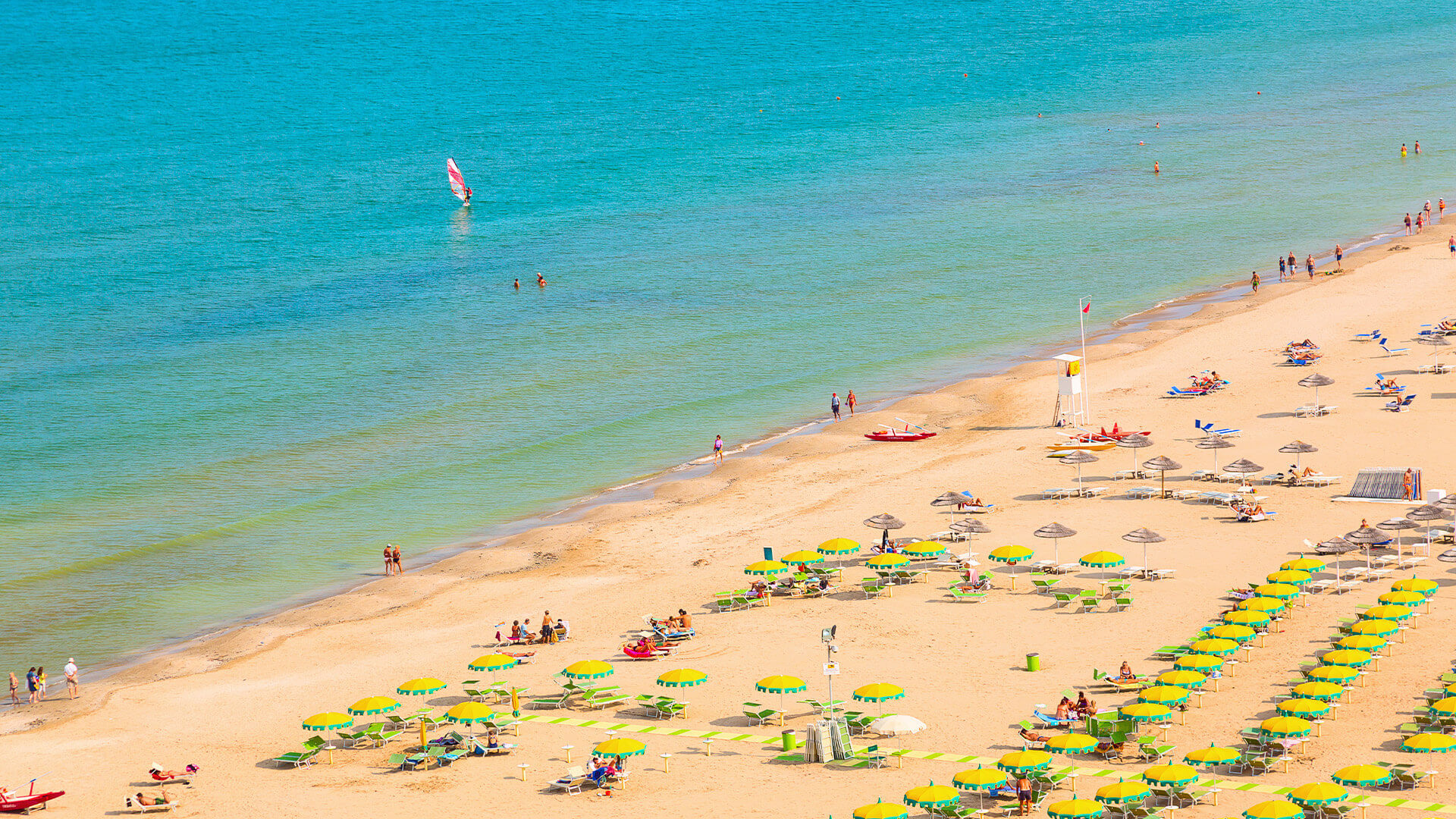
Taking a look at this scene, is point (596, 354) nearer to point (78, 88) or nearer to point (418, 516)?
point (418, 516)

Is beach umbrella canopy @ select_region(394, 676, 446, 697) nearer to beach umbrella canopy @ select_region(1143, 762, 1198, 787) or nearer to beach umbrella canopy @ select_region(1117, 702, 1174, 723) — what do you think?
beach umbrella canopy @ select_region(1117, 702, 1174, 723)

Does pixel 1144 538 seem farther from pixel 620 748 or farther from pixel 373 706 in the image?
pixel 373 706

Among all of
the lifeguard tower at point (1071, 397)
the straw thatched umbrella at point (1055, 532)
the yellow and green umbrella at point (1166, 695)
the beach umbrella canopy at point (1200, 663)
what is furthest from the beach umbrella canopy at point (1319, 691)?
the lifeguard tower at point (1071, 397)

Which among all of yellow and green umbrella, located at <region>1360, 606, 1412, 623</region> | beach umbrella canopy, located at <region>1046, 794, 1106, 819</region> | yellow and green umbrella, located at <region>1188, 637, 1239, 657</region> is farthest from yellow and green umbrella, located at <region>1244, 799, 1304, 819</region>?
yellow and green umbrella, located at <region>1360, 606, 1412, 623</region>

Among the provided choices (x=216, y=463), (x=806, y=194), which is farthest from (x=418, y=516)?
(x=806, y=194)

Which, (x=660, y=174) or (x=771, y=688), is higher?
(x=660, y=174)

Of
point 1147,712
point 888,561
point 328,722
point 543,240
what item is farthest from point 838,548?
point 543,240

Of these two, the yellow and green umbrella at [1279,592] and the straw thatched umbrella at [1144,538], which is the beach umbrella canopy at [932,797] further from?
the straw thatched umbrella at [1144,538]
